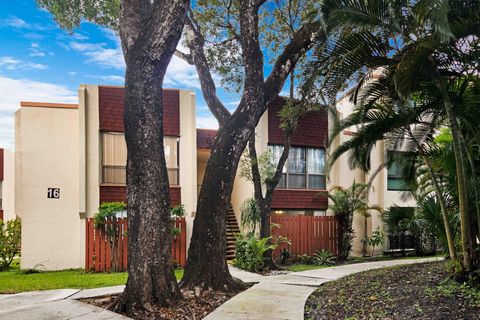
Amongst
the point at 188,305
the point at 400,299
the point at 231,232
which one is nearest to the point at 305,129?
the point at 231,232

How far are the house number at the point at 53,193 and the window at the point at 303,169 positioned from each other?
26.2 ft

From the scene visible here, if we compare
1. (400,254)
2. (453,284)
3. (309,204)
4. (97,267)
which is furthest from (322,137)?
(453,284)

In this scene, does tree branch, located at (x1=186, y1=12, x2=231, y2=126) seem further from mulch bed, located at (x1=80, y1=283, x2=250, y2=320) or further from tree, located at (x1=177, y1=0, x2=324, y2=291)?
mulch bed, located at (x1=80, y1=283, x2=250, y2=320)

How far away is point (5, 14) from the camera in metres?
9.77

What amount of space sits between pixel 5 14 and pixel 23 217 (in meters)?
6.94

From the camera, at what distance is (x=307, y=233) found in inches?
607

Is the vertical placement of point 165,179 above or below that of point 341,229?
above

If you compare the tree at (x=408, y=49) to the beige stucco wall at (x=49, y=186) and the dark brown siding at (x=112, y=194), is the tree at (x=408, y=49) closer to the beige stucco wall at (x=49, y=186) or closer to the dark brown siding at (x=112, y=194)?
the dark brown siding at (x=112, y=194)

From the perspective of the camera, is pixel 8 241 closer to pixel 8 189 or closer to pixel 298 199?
pixel 8 189

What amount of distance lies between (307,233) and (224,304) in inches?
364

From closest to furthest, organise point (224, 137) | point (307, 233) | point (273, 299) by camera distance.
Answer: point (273, 299)
point (224, 137)
point (307, 233)

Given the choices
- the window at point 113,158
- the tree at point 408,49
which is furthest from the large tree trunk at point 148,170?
the window at point 113,158

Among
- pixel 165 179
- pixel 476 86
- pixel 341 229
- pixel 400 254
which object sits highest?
pixel 476 86

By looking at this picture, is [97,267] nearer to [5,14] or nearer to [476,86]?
[5,14]
